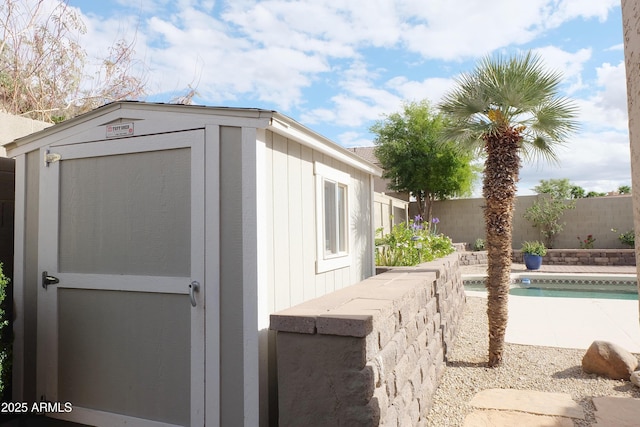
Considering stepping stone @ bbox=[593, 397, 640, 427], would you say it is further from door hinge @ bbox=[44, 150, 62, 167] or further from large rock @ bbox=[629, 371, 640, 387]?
door hinge @ bbox=[44, 150, 62, 167]

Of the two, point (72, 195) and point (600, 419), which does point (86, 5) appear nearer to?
point (72, 195)

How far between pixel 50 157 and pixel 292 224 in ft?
6.53

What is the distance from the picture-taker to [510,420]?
3.42 meters

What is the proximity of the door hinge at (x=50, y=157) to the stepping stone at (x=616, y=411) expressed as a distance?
4618 millimetres

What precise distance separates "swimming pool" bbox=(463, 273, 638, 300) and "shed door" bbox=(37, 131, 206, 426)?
948cm

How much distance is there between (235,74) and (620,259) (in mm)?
13200

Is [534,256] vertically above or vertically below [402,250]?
below

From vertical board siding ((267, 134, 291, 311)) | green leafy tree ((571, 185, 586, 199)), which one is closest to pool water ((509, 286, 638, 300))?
vertical board siding ((267, 134, 291, 311))

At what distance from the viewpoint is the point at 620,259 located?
1415cm

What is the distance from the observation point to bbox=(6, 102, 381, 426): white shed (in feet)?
9.21

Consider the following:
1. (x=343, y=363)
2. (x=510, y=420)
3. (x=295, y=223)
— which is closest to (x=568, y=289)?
(x=510, y=420)

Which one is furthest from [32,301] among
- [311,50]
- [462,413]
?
[311,50]

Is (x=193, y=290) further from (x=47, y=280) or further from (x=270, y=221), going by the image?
(x=47, y=280)

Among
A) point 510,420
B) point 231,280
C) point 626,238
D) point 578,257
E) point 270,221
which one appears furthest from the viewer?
point 626,238
